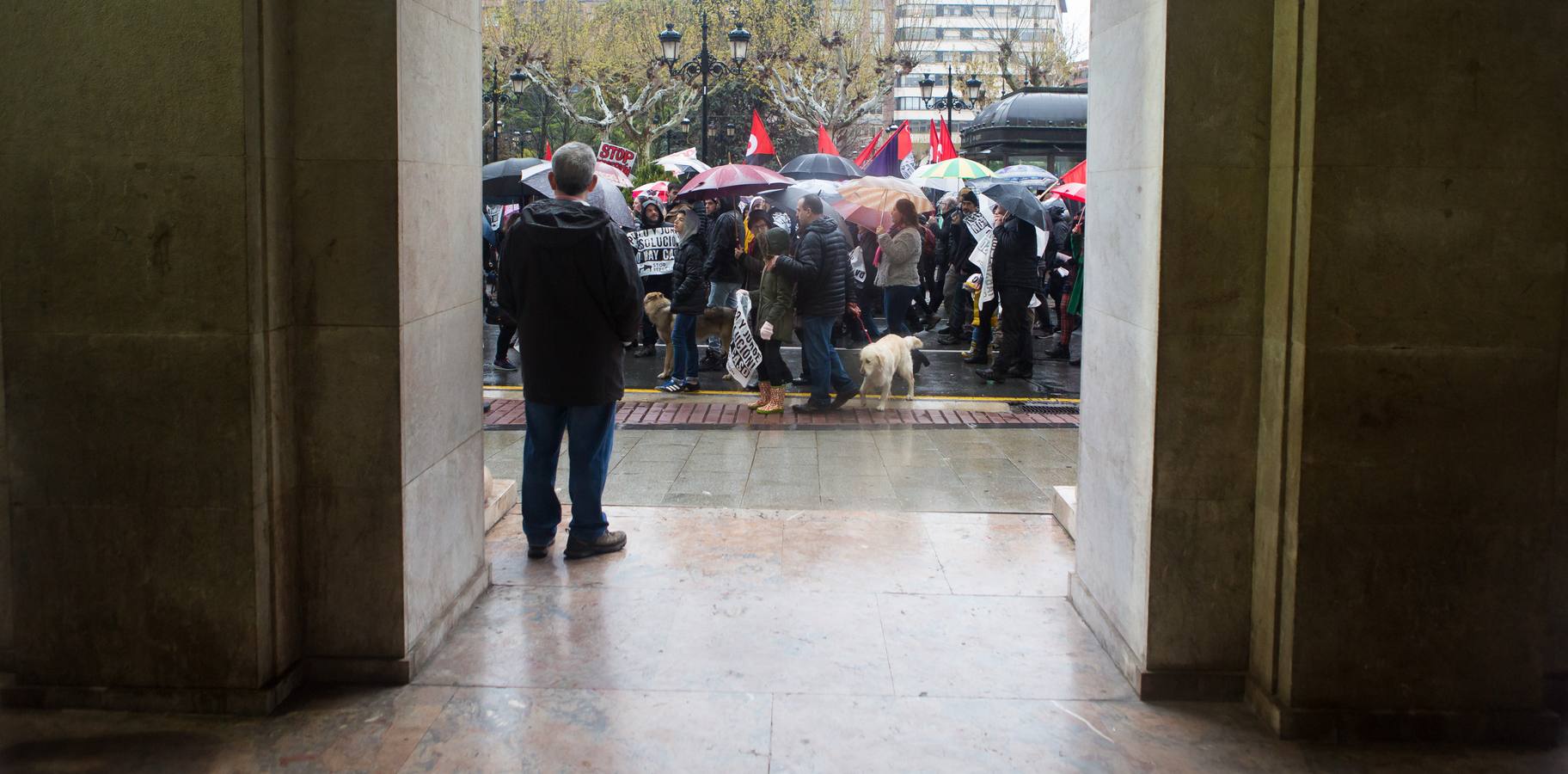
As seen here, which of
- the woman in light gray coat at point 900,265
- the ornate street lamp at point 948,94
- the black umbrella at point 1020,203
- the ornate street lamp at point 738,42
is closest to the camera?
the black umbrella at point 1020,203

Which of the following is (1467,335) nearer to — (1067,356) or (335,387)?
(335,387)

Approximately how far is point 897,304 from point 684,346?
3.00 m

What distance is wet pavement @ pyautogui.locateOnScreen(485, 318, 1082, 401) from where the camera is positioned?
13312 mm

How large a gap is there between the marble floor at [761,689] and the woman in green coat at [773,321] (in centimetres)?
439

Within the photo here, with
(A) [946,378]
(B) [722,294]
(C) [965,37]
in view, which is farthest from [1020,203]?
(C) [965,37]

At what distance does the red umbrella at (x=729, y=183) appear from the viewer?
47.3 ft

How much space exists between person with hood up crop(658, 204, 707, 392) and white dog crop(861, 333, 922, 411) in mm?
1947

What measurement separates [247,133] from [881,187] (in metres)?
12.1

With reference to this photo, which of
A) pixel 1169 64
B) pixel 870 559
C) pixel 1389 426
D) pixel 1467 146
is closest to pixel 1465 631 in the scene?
pixel 1389 426

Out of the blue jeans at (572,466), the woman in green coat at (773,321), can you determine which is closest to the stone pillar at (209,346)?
the blue jeans at (572,466)

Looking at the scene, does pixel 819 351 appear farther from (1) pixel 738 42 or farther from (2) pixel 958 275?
(1) pixel 738 42

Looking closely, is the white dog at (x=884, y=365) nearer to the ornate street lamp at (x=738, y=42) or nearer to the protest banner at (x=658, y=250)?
the protest banner at (x=658, y=250)

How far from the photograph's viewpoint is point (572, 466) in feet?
21.0

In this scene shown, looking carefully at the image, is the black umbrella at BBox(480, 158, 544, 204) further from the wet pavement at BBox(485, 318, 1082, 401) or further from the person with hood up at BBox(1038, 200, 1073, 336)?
the person with hood up at BBox(1038, 200, 1073, 336)
